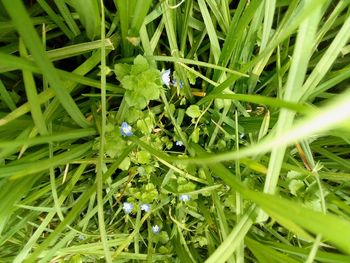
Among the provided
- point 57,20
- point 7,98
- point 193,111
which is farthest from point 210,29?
point 7,98

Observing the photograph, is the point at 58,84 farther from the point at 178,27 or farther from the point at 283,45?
the point at 283,45

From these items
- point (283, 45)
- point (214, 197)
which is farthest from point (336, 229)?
point (283, 45)

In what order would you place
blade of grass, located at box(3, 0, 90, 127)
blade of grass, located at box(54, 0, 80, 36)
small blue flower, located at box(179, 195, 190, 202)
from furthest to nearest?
1. small blue flower, located at box(179, 195, 190, 202)
2. blade of grass, located at box(54, 0, 80, 36)
3. blade of grass, located at box(3, 0, 90, 127)

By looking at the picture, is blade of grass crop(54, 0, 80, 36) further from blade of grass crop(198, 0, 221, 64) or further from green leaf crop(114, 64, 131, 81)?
blade of grass crop(198, 0, 221, 64)

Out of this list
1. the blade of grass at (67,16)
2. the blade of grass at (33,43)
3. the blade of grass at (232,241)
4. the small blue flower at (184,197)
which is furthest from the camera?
the small blue flower at (184,197)

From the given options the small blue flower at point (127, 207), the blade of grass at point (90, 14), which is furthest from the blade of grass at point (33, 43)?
the small blue flower at point (127, 207)

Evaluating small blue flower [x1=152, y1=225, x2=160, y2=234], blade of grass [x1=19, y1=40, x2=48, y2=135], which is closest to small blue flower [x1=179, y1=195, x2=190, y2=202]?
small blue flower [x1=152, y1=225, x2=160, y2=234]

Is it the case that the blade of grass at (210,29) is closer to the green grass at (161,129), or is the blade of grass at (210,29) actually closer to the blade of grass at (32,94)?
the green grass at (161,129)

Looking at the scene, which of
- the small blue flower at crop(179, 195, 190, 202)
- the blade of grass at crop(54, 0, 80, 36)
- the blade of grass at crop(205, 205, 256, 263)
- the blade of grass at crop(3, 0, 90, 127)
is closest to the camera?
the blade of grass at crop(3, 0, 90, 127)
